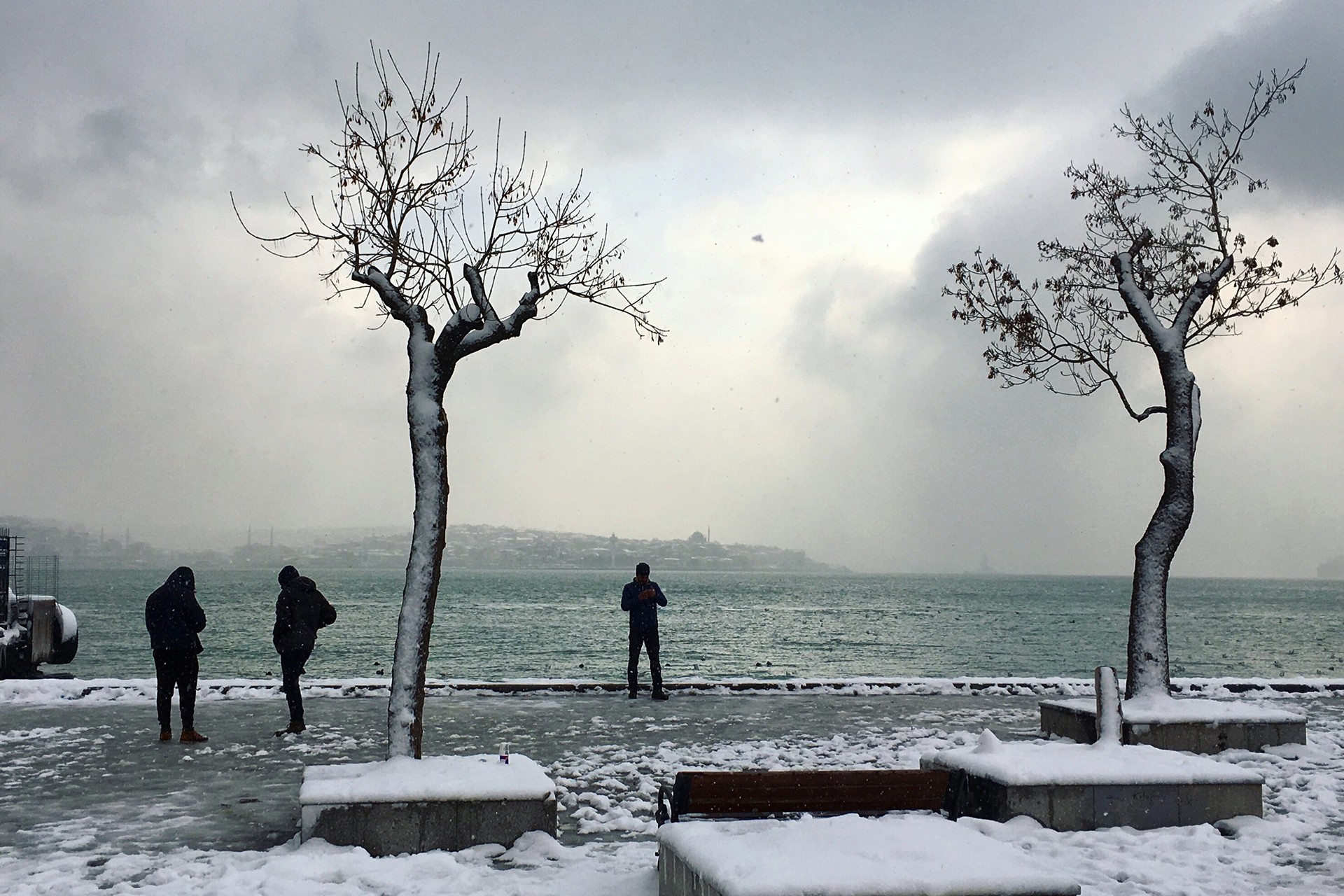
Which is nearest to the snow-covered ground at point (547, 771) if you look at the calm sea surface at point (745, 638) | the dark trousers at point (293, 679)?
the dark trousers at point (293, 679)

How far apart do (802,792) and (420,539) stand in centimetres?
377

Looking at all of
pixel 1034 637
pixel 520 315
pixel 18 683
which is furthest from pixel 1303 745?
pixel 1034 637

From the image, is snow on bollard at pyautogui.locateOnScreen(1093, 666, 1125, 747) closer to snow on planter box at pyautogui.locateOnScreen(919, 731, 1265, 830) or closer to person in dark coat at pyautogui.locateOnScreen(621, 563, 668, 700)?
snow on planter box at pyautogui.locateOnScreen(919, 731, 1265, 830)

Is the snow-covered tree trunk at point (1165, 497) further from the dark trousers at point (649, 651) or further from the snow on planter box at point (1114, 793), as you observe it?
the dark trousers at point (649, 651)

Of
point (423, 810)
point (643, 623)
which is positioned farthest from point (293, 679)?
point (423, 810)

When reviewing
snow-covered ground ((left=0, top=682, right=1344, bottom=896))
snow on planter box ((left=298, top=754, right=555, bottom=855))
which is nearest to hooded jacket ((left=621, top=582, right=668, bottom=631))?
snow-covered ground ((left=0, top=682, right=1344, bottom=896))

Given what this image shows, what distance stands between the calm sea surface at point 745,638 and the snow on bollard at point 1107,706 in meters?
29.2

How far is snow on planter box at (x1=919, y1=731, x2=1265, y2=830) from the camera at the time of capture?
27.0 ft

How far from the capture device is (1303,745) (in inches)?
462

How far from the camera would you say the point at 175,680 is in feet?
41.2

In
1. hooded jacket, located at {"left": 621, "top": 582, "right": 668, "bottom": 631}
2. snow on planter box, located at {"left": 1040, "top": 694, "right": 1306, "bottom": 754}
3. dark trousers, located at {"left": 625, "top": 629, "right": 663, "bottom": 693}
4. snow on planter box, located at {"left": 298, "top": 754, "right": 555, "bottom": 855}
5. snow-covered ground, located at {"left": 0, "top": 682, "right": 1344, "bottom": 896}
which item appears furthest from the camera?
hooded jacket, located at {"left": 621, "top": 582, "right": 668, "bottom": 631}

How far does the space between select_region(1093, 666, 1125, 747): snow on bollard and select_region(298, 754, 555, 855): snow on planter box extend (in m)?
4.48

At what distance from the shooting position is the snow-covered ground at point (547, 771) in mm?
6914

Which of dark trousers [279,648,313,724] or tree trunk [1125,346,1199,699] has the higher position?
tree trunk [1125,346,1199,699]
